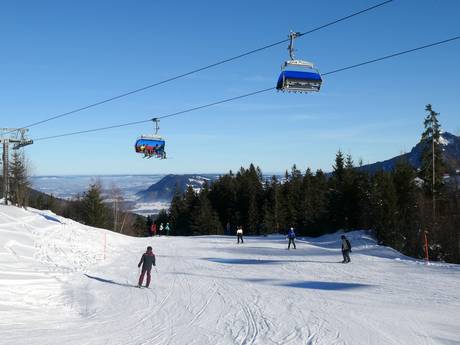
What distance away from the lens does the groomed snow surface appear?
11539 mm

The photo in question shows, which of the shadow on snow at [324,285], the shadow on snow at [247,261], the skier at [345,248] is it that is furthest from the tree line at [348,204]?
the shadow on snow at [324,285]

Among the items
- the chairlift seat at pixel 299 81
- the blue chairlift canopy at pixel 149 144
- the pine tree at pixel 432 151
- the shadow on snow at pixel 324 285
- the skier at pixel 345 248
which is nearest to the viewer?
the chairlift seat at pixel 299 81

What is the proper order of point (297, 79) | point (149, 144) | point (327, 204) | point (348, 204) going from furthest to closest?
point (327, 204) < point (348, 204) < point (149, 144) < point (297, 79)

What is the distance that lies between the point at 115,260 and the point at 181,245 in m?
10.2

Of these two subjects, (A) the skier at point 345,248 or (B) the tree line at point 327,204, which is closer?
(A) the skier at point 345,248

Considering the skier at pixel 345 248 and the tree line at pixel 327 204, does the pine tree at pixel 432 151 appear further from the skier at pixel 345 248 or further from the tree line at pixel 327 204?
the skier at pixel 345 248

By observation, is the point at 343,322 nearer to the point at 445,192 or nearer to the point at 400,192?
the point at 400,192

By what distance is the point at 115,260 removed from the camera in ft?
94.9

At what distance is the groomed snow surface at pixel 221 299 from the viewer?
1154cm

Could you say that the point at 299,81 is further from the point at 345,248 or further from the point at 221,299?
the point at 345,248

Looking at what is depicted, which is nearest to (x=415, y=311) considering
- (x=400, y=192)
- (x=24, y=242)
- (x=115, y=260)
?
(x=115, y=260)

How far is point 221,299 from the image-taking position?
1642 centimetres

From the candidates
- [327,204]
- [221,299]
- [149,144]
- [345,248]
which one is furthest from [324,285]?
[327,204]

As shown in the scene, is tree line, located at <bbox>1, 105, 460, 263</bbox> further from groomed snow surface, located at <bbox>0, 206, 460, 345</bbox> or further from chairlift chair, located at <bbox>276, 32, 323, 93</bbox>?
chairlift chair, located at <bbox>276, 32, 323, 93</bbox>
